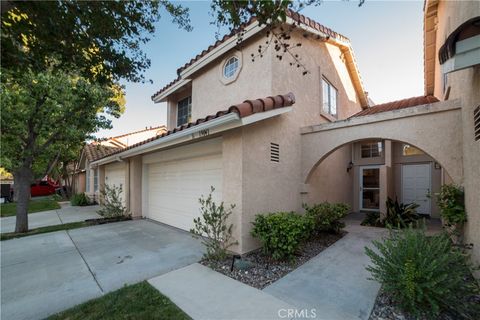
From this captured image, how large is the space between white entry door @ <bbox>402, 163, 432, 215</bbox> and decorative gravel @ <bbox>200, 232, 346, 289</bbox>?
25.7ft

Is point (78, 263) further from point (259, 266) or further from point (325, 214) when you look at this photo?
point (325, 214)

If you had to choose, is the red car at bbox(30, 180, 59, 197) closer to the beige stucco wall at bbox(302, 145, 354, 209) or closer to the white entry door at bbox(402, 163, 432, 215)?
the beige stucco wall at bbox(302, 145, 354, 209)

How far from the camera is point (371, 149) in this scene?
11.6 meters

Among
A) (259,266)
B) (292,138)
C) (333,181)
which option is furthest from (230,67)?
(259,266)

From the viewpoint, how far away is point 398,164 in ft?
36.3

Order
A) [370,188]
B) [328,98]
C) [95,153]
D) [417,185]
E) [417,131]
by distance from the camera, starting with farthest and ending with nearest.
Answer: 1. [95,153]
2. [370,188]
3. [417,185]
4. [328,98]
5. [417,131]

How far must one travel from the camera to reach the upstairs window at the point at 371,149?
11.4 metres

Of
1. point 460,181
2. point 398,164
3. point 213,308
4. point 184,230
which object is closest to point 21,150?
point 184,230

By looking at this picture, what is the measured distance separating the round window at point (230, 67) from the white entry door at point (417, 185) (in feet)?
31.3

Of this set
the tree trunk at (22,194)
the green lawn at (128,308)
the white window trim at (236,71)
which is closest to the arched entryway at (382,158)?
the white window trim at (236,71)

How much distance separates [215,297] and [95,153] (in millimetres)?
16963

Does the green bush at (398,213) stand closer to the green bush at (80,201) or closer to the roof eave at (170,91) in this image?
the roof eave at (170,91)

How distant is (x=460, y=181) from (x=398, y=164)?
23.9 ft

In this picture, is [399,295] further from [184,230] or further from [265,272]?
[184,230]
